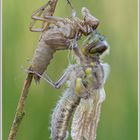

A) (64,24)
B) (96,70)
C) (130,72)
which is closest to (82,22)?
(64,24)

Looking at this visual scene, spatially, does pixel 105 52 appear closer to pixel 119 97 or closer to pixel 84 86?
pixel 84 86

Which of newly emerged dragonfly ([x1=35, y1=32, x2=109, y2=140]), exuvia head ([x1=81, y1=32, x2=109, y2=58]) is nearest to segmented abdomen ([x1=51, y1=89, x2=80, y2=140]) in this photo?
newly emerged dragonfly ([x1=35, y1=32, x2=109, y2=140])

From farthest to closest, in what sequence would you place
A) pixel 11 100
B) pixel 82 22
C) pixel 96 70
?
pixel 11 100 < pixel 96 70 < pixel 82 22

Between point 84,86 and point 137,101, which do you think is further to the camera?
point 137,101

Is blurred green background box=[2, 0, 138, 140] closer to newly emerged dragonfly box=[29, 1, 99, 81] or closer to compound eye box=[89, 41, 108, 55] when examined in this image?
compound eye box=[89, 41, 108, 55]

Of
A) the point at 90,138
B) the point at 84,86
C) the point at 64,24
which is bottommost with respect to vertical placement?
the point at 90,138

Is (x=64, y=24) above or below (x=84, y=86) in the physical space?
above

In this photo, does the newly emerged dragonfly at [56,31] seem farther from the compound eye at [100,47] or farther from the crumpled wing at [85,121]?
the crumpled wing at [85,121]
